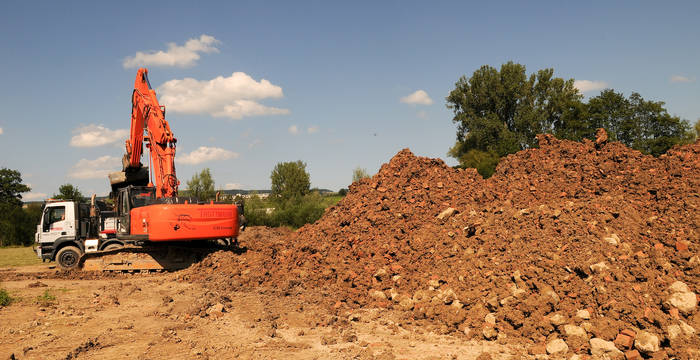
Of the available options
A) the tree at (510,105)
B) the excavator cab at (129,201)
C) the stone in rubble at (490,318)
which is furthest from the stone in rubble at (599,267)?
the tree at (510,105)

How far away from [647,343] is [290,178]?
51199 mm

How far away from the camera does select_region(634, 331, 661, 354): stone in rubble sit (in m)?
5.88

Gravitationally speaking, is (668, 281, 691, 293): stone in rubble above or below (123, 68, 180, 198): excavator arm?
below

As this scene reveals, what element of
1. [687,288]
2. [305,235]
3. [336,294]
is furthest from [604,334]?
[305,235]

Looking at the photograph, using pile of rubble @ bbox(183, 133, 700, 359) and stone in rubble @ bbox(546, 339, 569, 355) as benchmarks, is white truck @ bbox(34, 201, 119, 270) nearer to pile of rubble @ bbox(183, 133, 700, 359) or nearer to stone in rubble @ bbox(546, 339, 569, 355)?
pile of rubble @ bbox(183, 133, 700, 359)

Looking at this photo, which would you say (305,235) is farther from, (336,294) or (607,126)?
(607,126)

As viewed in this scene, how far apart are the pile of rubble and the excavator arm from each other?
9.04 ft

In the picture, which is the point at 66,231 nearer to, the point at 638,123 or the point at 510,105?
the point at 638,123

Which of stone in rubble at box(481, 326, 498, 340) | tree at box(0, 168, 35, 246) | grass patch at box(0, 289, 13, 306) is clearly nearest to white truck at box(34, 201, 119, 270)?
grass patch at box(0, 289, 13, 306)

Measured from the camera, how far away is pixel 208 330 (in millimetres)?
7988

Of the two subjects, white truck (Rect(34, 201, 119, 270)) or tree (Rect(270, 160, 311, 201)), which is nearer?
white truck (Rect(34, 201, 119, 270))

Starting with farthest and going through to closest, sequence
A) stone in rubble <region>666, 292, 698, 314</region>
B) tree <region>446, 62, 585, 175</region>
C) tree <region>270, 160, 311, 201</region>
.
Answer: tree <region>270, 160, 311, 201</region> < tree <region>446, 62, 585, 175</region> < stone in rubble <region>666, 292, 698, 314</region>

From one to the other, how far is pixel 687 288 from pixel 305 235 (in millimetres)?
9838

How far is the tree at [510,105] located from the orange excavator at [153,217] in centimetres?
3610
